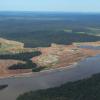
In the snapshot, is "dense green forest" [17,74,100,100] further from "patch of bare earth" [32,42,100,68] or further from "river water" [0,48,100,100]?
"patch of bare earth" [32,42,100,68]

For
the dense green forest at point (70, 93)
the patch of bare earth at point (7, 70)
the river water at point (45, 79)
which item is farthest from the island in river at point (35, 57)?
the dense green forest at point (70, 93)

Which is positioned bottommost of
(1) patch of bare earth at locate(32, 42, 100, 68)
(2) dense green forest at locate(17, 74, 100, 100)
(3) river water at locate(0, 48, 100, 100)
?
(1) patch of bare earth at locate(32, 42, 100, 68)

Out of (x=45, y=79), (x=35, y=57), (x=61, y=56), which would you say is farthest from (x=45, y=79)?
(x=61, y=56)

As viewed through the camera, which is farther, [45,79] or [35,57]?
[35,57]

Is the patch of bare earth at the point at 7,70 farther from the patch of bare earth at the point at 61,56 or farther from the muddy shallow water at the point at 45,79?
the patch of bare earth at the point at 61,56

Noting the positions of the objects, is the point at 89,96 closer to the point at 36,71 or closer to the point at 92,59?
the point at 36,71

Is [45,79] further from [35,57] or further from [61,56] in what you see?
[61,56]

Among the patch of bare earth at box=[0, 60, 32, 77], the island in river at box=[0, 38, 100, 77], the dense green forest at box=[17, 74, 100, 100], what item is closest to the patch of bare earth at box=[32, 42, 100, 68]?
the island in river at box=[0, 38, 100, 77]
